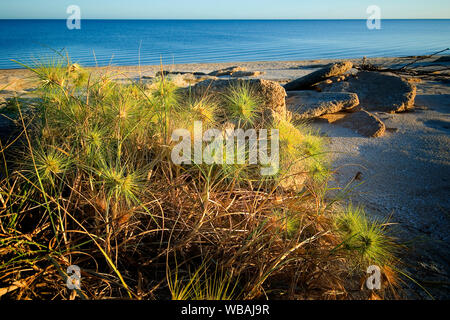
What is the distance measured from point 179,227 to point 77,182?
17.8 inches

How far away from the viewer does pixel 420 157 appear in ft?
8.12

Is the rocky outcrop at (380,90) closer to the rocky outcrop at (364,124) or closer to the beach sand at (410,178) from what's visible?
the beach sand at (410,178)

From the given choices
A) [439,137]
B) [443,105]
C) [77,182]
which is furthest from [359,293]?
[443,105]

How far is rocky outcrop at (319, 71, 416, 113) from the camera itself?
379cm

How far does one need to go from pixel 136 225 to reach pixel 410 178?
2.02 metres

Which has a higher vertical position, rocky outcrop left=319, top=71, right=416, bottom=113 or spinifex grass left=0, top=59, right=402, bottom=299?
rocky outcrop left=319, top=71, right=416, bottom=113

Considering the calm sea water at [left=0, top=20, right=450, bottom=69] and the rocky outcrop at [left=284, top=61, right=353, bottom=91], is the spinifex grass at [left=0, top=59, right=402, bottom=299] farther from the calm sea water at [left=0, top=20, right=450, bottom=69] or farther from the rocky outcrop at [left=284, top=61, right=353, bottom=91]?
the rocky outcrop at [left=284, top=61, right=353, bottom=91]

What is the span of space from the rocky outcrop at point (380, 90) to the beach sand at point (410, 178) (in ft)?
0.67

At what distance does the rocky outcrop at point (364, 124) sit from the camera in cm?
297

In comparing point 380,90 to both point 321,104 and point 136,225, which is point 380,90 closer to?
point 321,104

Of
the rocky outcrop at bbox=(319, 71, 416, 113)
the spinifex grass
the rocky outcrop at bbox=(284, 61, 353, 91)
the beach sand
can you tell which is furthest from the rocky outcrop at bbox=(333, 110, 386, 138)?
the spinifex grass

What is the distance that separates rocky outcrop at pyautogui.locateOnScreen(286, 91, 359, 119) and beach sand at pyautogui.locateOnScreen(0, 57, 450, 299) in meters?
0.17

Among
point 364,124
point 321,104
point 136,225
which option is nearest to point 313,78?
point 321,104

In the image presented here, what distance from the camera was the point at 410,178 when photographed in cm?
214
